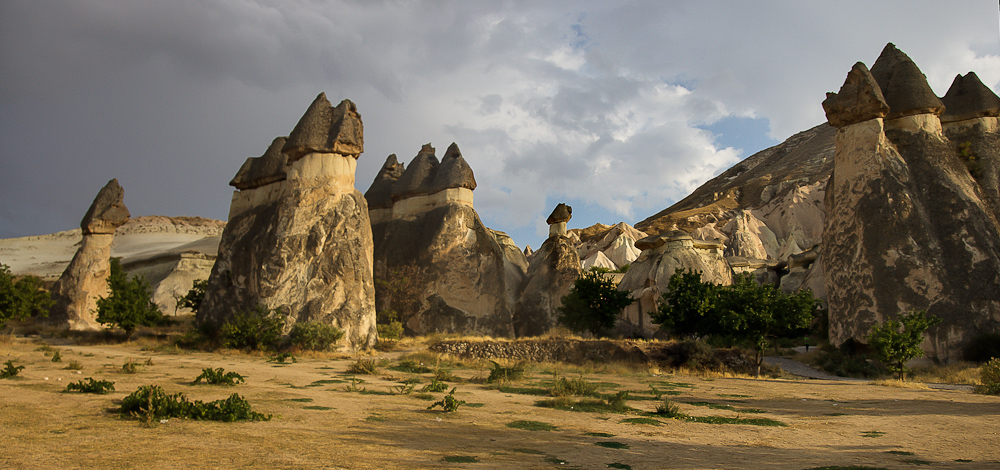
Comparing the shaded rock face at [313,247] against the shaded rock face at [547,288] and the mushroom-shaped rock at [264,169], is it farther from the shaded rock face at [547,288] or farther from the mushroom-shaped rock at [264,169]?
the shaded rock face at [547,288]

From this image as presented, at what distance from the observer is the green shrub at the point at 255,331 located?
19.7 metres

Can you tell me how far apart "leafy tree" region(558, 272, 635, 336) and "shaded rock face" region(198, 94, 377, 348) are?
973 cm

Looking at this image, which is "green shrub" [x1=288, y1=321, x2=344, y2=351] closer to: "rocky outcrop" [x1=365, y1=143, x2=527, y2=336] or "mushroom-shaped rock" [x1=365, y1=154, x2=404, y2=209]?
"rocky outcrop" [x1=365, y1=143, x2=527, y2=336]

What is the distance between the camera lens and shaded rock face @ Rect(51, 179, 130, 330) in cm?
2619

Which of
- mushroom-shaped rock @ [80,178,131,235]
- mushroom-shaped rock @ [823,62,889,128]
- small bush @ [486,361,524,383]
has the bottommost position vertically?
small bush @ [486,361,524,383]

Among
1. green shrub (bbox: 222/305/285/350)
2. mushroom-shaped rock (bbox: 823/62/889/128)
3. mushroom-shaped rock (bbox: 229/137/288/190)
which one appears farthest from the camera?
mushroom-shaped rock (bbox: 229/137/288/190)

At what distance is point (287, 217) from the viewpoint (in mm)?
22141

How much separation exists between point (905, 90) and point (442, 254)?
20.6 meters

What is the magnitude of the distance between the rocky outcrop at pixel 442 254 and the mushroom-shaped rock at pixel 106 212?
1170 centimetres

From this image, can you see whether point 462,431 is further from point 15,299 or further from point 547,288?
point 15,299

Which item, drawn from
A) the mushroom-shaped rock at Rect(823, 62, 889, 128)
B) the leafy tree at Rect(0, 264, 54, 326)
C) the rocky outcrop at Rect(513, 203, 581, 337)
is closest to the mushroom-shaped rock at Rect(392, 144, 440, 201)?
the rocky outcrop at Rect(513, 203, 581, 337)

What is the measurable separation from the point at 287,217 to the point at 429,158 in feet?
37.3

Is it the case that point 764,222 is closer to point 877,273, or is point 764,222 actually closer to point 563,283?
point 563,283

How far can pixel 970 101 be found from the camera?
2550 cm
